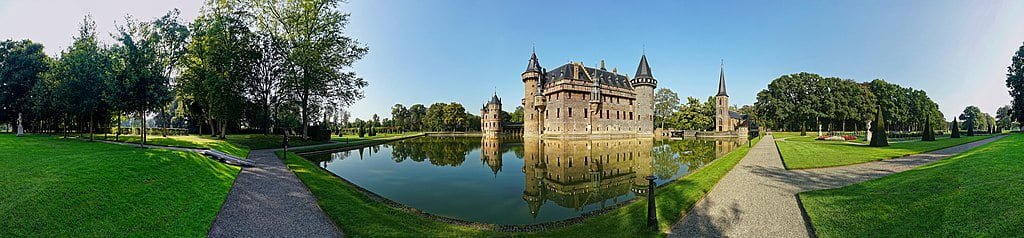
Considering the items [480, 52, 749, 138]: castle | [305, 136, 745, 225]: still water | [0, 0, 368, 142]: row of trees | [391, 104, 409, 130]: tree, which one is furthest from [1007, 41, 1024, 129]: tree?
[391, 104, 409, 130]: tree

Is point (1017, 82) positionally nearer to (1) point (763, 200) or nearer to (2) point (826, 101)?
(2) point (826, 101)

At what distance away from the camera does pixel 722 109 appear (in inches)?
2174

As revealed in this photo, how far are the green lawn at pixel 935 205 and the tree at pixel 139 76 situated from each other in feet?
73.8

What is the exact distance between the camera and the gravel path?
5.80 meters

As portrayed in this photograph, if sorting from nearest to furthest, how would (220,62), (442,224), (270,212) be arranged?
(270,212) → (442,224) → (220,62)

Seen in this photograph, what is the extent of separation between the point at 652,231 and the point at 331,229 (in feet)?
17.7

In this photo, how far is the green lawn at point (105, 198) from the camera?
4.64 metres

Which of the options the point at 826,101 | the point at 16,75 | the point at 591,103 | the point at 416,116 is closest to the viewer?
the point at 16,75

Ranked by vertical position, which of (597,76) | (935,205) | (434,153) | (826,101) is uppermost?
(597,76)

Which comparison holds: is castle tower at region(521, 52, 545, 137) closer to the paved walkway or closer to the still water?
the still water

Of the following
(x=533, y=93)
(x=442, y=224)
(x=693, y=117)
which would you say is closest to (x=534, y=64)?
(x=533, y=93)

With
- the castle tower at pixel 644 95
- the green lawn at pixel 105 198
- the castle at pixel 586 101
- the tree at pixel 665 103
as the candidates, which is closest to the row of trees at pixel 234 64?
the green lawn at pixel 105 198

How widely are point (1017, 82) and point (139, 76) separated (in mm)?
54118

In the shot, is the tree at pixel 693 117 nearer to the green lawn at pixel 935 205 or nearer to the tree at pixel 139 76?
the green lawn at pixel 935 205
